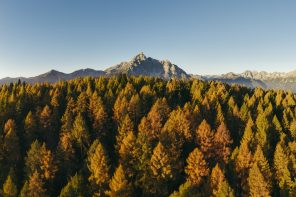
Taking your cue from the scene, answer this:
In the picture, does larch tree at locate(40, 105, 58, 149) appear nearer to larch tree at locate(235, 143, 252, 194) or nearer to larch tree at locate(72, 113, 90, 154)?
larch tree at locate(72, 113, 90, 154)

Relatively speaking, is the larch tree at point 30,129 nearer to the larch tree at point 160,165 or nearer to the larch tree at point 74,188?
the larch tree at point 74,188

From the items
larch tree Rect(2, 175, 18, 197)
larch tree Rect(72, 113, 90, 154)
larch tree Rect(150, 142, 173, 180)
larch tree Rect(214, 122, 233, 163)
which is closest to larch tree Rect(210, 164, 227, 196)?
larch tree Rect(150, 142, 173, 180)

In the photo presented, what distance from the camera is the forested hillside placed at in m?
72.8

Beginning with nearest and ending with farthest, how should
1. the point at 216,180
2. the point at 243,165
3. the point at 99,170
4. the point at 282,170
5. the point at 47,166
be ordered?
the point at 216,180, the point at 99,170, the point at 47,166, the point at 243,165, the point at 282,170

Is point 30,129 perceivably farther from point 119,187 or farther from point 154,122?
point 119,187

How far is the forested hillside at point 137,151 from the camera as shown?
72.8m

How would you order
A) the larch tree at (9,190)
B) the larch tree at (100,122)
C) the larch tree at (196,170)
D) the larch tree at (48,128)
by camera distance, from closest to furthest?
the larch tree at (9,190) < the larch tree at (196,170) < the larch tree at (100,122) < the larch tree at (48,128)

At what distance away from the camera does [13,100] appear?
117 metres

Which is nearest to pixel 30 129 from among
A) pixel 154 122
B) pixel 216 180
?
pixel 154 122

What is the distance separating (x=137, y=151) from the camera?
80312 mm

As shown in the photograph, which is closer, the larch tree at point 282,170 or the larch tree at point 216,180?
the larch tree at point 216,180

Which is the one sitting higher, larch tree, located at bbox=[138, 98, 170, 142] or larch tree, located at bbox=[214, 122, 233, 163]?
larch tree, located at bbox=[138, 98, 170, 142]

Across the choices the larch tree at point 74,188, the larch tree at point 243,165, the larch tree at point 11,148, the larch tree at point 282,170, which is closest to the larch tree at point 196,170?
the larch tree at point 243,165

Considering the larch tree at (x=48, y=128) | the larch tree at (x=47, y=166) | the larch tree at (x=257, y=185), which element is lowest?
the larch tree at (x=257, y=185)
